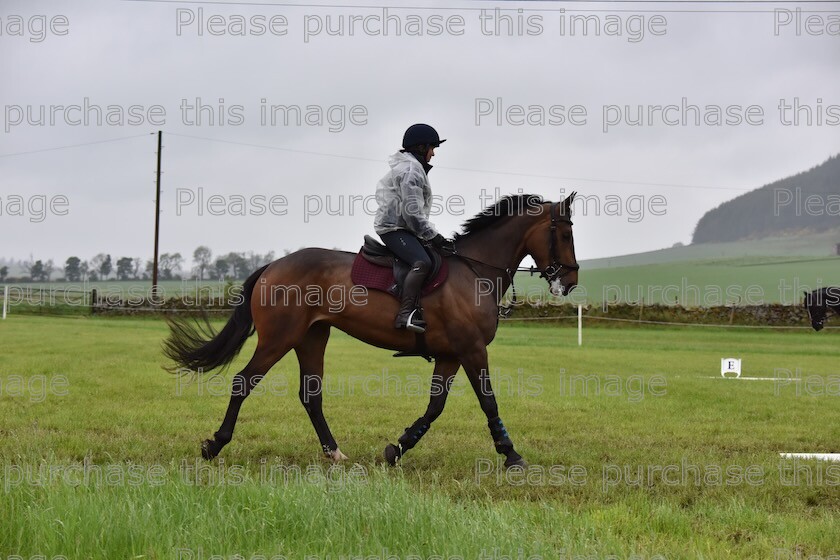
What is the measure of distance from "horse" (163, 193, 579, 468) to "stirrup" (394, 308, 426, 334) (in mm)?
117

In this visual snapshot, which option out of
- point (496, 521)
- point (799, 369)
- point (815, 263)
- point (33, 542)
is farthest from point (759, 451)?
point (815, 263)

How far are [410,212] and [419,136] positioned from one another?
0.69m

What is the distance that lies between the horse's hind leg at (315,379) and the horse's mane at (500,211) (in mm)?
1637

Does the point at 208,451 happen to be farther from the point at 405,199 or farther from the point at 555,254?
the point at 555,254

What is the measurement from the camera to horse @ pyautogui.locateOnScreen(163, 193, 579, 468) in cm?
663

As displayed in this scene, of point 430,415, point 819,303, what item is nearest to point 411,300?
point 430,415

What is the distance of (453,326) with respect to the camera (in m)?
6.61

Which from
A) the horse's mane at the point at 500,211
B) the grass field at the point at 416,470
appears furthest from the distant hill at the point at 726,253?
the horse's mane at the point at 500,211

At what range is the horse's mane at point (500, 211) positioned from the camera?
712cm

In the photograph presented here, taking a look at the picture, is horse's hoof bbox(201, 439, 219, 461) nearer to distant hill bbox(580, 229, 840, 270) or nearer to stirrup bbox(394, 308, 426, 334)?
stirrup bbox(394, 308, 426, 334)

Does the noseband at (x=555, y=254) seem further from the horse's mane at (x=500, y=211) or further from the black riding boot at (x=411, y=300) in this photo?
the black riding boot at (x=411, y=300)

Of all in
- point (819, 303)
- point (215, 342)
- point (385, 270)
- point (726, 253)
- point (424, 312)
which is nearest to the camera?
point (424, 312)

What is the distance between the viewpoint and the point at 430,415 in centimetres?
668

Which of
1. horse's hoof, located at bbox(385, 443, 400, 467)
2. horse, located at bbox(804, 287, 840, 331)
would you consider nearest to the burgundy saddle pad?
horse's hoof, located at bbox(385, 443, 400, 467)
